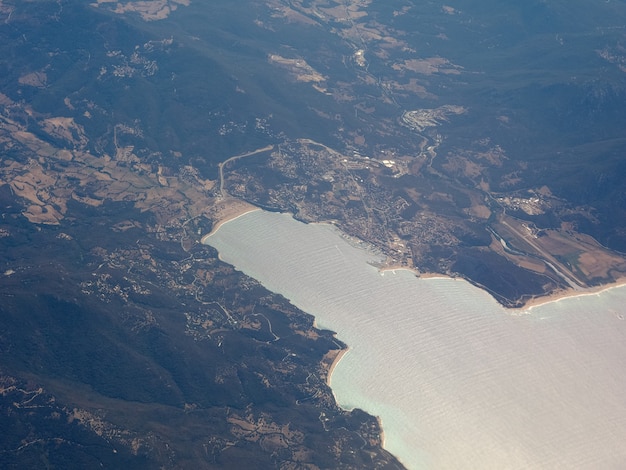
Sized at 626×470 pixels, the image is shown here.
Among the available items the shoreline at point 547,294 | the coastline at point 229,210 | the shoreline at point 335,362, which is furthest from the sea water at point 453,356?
the coastline at point 229,210

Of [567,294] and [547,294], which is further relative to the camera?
[567,294]

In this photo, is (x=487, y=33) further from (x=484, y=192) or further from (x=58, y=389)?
(x=58, y=389)

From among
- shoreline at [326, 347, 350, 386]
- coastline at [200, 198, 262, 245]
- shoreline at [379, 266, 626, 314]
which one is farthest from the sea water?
coastline at [200, 198, 262, 245]

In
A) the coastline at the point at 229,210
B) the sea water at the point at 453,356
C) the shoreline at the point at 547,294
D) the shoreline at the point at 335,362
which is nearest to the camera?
the sea water at the point at 453,356

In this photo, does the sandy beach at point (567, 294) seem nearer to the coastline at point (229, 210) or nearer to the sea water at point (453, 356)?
the sea water at point (453, 356)

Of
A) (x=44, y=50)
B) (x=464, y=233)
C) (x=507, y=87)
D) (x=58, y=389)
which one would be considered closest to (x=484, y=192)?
(x=464, y=233)

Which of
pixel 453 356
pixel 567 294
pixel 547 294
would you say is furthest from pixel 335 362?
pixel 567 294

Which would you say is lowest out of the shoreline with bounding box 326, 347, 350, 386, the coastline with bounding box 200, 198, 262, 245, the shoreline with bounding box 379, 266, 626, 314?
the coastline with bounding box 200, 198, 262, 245

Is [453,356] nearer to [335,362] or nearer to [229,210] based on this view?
[335,362]

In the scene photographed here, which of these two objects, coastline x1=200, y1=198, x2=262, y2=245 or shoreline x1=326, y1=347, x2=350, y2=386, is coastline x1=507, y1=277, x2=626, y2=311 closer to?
shoreline x1=326, y1=347, x2=350, y2=386
